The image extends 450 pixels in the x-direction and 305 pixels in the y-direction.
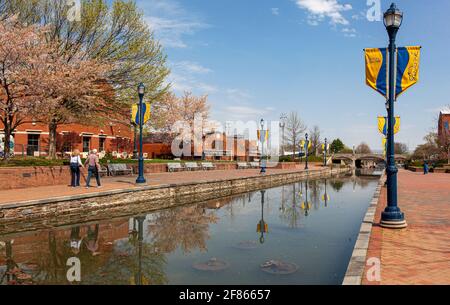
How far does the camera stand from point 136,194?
554 inches

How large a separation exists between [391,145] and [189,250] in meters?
5.53

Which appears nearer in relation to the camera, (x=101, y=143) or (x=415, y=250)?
(x=415, y=250)

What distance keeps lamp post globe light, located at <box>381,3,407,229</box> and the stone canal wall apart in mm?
8246

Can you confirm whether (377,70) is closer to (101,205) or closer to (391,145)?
(391,145)

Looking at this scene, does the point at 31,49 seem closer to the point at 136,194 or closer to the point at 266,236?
the point at 136,194

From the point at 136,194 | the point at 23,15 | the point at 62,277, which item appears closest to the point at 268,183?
the point at 136,194

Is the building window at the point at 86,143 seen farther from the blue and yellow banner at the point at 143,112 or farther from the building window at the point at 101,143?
the blue and yellow banner at the point at 143,112

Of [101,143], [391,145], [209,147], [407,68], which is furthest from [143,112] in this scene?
[209,147]

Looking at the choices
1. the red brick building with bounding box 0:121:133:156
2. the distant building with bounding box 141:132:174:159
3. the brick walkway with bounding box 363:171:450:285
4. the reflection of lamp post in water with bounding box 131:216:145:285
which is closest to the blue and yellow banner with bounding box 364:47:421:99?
the brick walkway with bounding box 363:171:450:285

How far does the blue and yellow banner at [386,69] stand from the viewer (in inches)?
326

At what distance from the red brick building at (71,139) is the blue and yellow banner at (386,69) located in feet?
82.4

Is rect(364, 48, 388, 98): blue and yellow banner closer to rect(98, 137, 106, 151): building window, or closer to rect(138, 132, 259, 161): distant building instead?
rect(98, 137, 106, 151): building window

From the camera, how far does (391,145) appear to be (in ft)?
27.2
